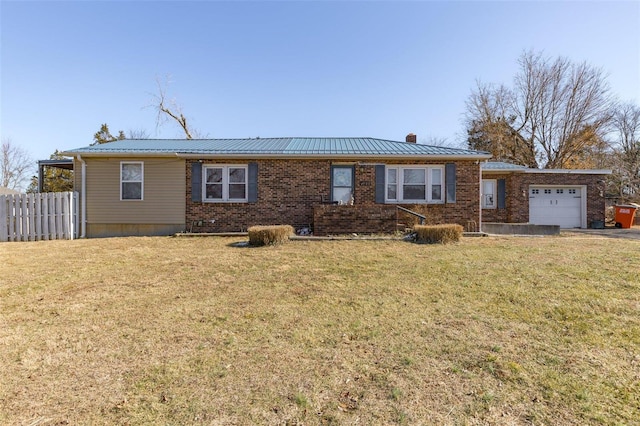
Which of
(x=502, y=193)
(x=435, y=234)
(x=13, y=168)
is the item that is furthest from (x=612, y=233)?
(x=13, y=168)

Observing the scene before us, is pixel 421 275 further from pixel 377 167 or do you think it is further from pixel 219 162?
pixel 219 162

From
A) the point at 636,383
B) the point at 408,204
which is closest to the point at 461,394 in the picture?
the point at 636,383

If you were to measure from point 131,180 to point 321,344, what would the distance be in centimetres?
1114

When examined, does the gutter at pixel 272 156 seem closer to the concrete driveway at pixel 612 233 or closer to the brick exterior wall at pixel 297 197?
the brick exterior wall at pixel 297 197

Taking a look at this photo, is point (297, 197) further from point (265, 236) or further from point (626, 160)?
point (626, 160)

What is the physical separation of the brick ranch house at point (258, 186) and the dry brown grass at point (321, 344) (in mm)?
5293

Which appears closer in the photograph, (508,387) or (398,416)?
(398,416)

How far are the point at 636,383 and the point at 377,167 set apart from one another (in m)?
9.41

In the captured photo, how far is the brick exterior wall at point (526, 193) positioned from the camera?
15156mm

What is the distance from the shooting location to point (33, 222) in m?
10.1

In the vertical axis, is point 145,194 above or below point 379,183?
below

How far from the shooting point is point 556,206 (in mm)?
Answer: 15969

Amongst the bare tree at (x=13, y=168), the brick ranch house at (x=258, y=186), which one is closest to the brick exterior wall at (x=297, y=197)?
the brick ranch house at (x=258, y=186)

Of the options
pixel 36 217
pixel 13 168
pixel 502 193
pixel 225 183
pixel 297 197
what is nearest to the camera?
pixel 36 217
